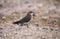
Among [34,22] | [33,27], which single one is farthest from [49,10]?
[33,27]

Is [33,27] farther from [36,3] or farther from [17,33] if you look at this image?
[36,3]

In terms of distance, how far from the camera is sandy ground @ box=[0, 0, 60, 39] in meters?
9.02

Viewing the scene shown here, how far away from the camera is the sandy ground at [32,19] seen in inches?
355

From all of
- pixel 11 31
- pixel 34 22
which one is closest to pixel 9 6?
pixel 34 22

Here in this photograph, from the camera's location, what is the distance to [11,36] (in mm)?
8758

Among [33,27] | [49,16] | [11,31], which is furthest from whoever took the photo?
[49,16]

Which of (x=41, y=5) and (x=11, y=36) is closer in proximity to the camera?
(x=11, y=36)

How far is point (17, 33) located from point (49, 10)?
16.2ft

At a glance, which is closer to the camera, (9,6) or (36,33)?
(36,33)

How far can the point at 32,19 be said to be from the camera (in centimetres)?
1150

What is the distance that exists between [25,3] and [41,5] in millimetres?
905

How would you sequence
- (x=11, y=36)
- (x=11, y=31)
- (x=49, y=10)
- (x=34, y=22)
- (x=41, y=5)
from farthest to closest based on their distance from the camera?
(x=41, y=5)
(x=49, y=10)
(x=34, y=22)
(x=11, y=31)
(x=11, y=36)

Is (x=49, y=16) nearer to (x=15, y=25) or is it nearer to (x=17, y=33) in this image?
A: (x=15, y=25)

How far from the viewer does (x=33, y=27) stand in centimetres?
1003
